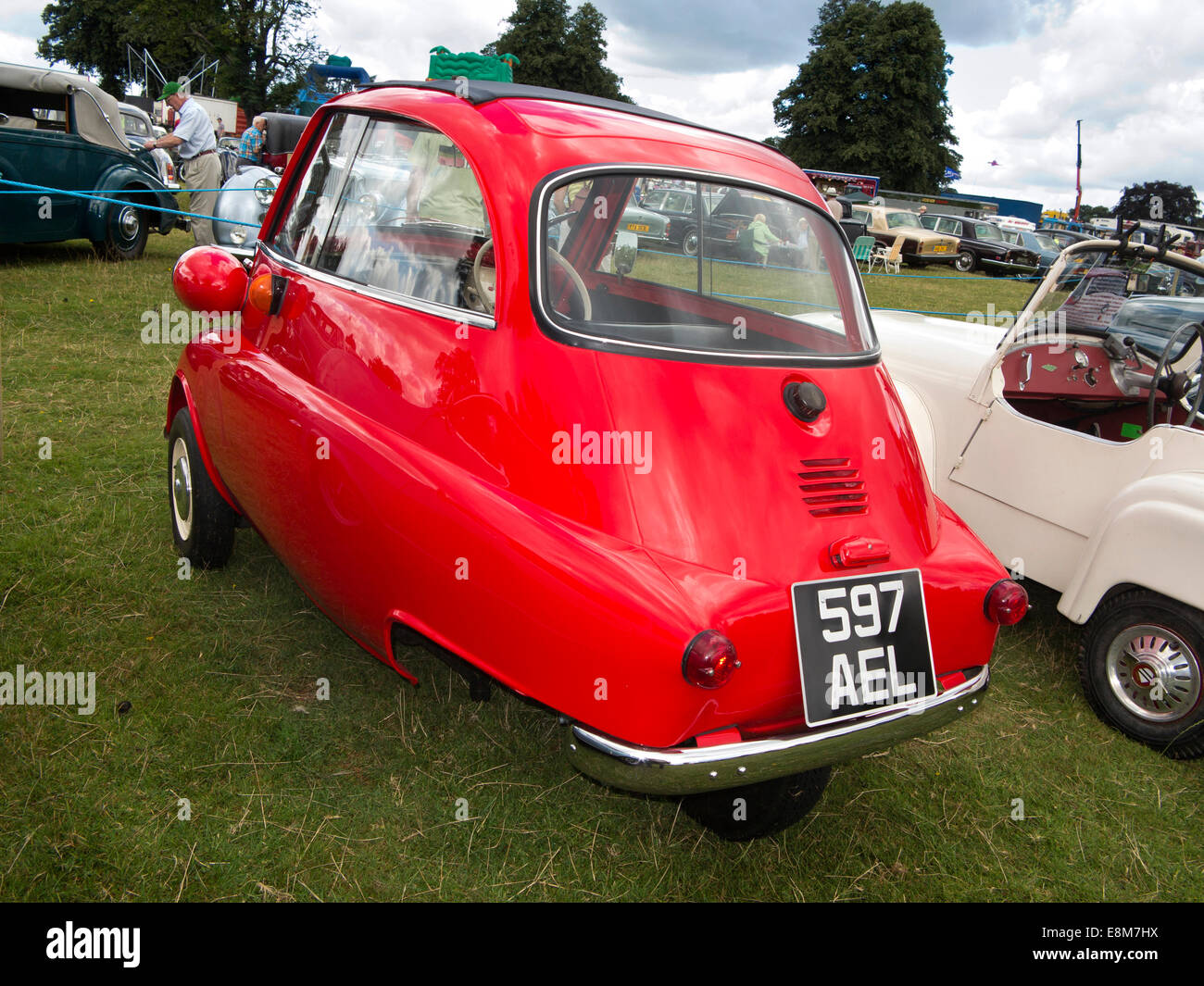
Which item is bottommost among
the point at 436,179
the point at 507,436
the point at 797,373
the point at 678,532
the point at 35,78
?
the point at 678,532

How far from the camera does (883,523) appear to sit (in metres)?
2.62

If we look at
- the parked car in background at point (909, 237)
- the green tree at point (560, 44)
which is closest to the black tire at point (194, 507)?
the parked car in background at point (909, 237)

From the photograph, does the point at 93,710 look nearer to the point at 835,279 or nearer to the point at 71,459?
the point at 71,459

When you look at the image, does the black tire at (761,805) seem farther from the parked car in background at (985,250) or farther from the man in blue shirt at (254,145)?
the parked car in background at (985,250)

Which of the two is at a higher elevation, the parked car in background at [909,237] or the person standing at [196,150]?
the parked car in background at [909,237]

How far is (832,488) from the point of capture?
2.58 metres

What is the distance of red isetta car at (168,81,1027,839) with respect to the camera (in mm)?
2213

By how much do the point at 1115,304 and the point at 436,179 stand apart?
3625 mm

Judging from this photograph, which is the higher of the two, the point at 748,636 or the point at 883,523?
the point at 883,523

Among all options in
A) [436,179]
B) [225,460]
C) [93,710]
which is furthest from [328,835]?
[436,179]

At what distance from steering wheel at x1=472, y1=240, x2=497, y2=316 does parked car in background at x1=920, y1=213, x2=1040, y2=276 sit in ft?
86.0

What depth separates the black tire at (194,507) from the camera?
12.5ft

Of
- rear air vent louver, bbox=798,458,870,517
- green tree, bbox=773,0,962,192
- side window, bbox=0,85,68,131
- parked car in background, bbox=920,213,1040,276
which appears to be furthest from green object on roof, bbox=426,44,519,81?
green tree, bbox=773,0,962,192

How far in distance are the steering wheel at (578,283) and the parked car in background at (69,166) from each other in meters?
8.41
